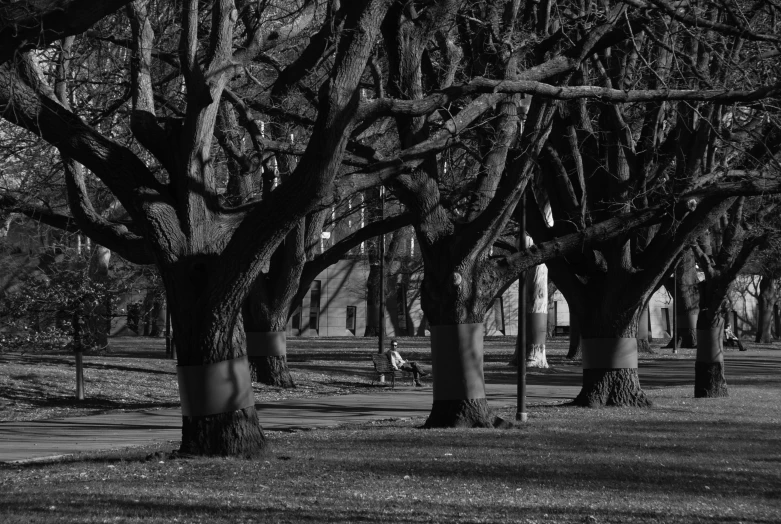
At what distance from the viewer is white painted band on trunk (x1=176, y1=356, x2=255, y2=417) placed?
427 inches

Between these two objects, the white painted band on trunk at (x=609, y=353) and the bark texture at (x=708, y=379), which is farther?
the bark texture at (x=708, y=379)

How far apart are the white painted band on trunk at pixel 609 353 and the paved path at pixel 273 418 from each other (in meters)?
2.33

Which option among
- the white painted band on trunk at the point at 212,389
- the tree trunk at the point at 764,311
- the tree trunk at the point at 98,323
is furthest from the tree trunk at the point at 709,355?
→ the tree trunk at the point at 764,311

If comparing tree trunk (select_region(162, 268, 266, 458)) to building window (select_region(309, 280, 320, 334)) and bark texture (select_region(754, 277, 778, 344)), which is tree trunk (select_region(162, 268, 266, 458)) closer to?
bark texture (select_region(754, 277, 778, 344))

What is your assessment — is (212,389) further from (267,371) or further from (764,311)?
(764,311)

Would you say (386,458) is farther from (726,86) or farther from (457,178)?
(457,178)

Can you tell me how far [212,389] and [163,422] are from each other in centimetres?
598

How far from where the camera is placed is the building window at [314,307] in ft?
211

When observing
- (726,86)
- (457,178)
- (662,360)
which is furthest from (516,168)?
(662,360)

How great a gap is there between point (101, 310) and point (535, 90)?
1182cm

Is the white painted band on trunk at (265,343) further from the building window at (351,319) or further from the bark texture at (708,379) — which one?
the building window at (351,319)

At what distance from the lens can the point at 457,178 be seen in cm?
2166

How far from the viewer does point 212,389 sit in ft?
35.6

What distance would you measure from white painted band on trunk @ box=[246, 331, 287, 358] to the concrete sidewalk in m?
1.70
